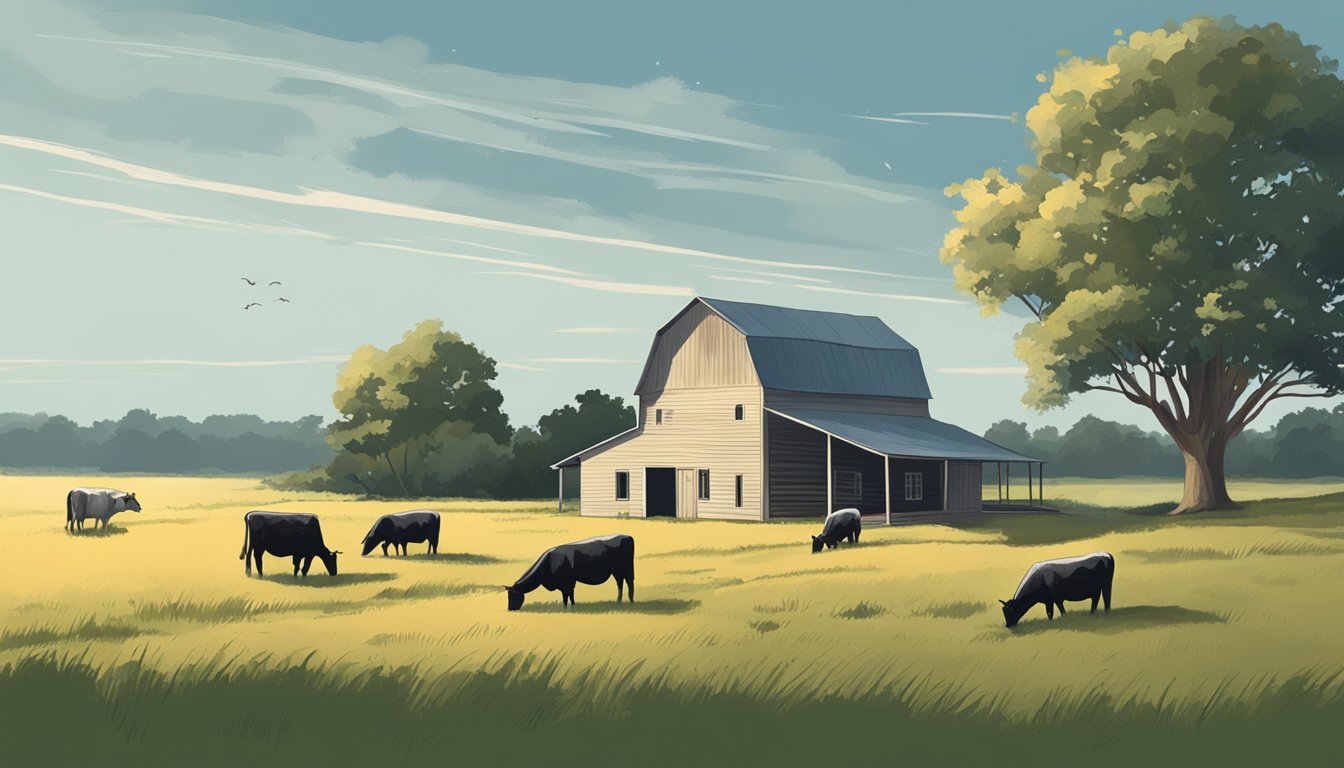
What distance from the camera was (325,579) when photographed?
28766 millimetres

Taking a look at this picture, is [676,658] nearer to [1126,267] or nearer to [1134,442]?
[1126,267]

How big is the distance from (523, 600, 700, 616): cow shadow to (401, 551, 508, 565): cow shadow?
10.0 m

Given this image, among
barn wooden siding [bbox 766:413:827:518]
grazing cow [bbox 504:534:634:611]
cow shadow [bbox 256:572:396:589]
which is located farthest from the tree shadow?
barn wooden siding [bbox 766:413:827:518]

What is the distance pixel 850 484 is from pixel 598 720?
41.9 meters

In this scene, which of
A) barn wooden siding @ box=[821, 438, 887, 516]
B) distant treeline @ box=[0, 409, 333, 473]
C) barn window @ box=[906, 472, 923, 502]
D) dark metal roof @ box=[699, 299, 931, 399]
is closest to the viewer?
barn wooden siding @ box=[821, 438, 887, 516]

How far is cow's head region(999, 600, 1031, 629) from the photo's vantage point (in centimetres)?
2025

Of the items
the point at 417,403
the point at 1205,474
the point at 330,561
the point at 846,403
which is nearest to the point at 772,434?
the point at 846,403

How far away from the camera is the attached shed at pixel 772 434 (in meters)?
53.4

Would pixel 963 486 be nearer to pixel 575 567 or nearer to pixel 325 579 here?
pixel 325 579

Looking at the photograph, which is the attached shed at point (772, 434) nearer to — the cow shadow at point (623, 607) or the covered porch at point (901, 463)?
the covered porch at point (901, 463)

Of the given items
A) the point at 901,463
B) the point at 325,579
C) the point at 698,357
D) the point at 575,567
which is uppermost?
the point at 698,357

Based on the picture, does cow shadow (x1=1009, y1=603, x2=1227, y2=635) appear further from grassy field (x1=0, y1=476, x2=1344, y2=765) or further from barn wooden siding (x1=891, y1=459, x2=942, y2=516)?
barn wooden siding (x1=891, y1=459, x2=942, y2=516)

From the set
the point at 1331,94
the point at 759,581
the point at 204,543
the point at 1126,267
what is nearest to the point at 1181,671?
the point at 759,581

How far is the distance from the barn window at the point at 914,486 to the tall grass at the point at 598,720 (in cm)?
4091
